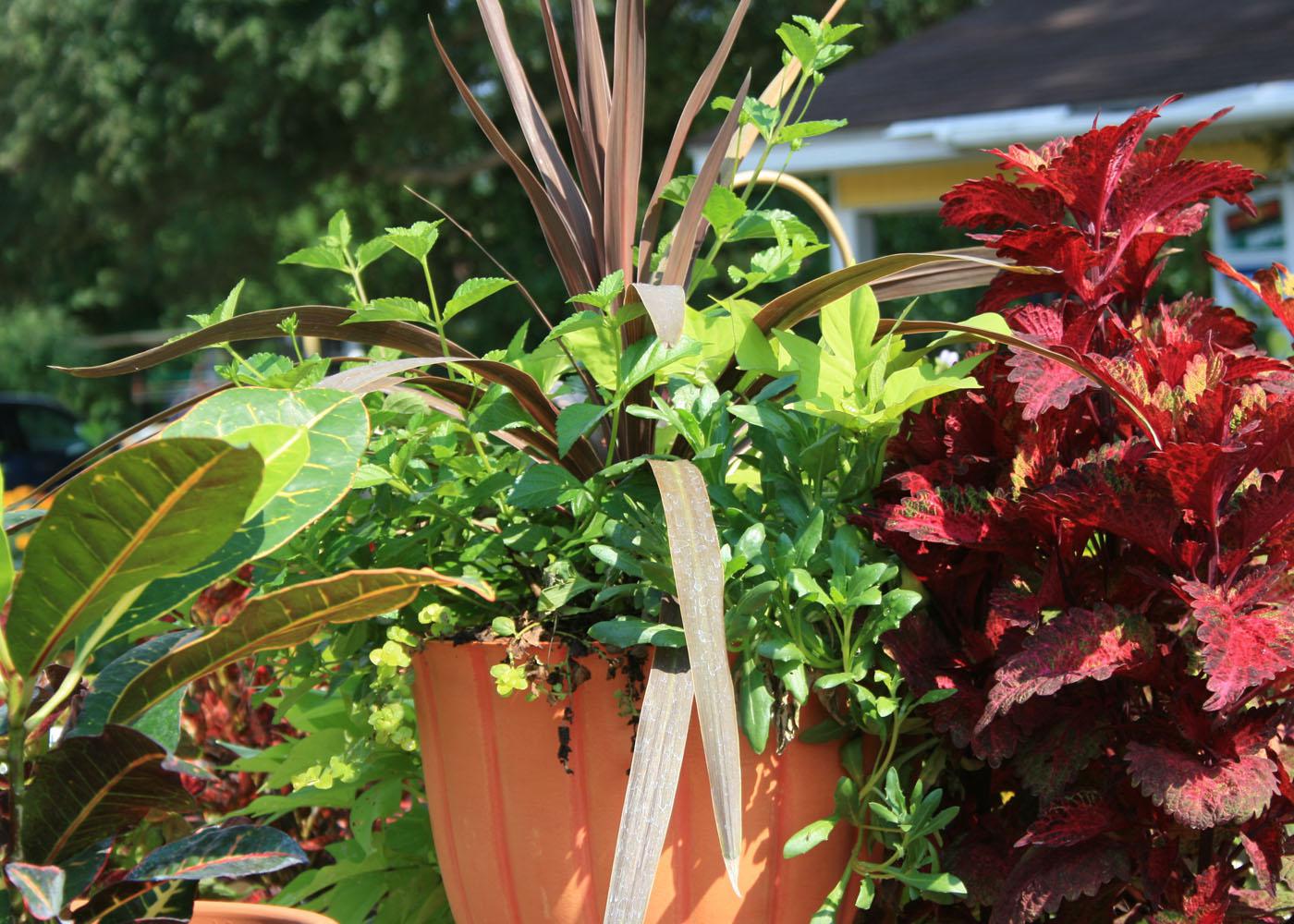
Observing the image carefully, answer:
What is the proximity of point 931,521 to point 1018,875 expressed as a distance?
0.30m

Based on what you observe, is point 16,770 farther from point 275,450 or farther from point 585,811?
point 585,811

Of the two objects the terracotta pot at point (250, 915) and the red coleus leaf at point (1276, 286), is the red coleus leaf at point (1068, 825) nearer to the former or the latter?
the red coleus leaf at point (1276, 286)

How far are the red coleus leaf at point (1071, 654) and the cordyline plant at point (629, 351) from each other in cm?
13

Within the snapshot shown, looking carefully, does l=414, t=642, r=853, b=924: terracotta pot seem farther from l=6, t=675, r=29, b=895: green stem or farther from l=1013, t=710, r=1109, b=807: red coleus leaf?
l=6, t=675, r=29, b=895: green stem

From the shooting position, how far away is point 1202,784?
36.0 inches

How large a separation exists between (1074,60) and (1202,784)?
8.63 meters

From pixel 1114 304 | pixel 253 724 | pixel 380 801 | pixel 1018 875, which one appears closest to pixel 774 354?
pixel 1114 304

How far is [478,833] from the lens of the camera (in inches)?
46.3

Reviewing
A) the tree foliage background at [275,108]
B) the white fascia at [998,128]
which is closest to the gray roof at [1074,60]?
the white fascia at [998,128]

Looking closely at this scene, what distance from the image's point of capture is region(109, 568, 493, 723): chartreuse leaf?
2.58 ft

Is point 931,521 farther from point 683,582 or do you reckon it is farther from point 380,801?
point 380,801

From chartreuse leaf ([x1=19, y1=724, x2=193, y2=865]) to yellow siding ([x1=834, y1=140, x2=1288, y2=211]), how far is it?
770 cm

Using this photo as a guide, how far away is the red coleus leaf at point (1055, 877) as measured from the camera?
964 mm

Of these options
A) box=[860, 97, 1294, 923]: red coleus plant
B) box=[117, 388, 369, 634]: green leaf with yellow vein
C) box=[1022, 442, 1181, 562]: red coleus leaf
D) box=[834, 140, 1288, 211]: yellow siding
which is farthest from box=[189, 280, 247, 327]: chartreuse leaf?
box=[834, 140, 1288, 211]: yellow siding
